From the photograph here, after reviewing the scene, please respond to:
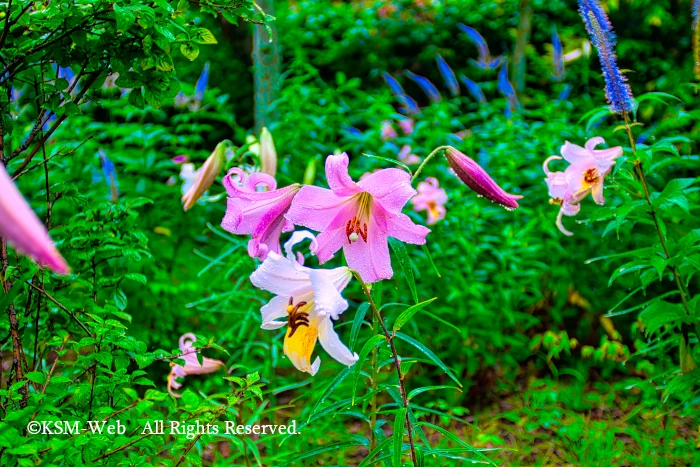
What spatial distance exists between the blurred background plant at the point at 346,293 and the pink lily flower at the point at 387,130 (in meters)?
0.02

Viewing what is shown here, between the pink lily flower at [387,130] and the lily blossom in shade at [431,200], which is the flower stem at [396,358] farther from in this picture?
the pink lily flower at [387,130]

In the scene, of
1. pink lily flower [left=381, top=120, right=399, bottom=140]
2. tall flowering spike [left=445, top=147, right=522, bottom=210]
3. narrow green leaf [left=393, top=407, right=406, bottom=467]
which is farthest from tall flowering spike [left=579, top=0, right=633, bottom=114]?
pink lily flower [left=381, top=120, right=399, bottom=140]

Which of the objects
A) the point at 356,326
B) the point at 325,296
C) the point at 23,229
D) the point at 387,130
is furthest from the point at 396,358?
the point at 387,130

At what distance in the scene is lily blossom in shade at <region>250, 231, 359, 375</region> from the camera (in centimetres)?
112

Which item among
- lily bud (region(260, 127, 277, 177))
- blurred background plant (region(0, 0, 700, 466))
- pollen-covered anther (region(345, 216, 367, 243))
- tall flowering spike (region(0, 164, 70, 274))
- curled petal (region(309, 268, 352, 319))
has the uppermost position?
Answer: tall flowering spike (region(0, 164, 70, 274))

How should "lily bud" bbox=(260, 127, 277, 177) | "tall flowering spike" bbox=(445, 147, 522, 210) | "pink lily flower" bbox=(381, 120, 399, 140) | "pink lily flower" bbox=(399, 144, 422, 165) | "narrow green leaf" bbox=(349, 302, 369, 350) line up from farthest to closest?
"pink lily flower" bbox=(381, 120, 399, 140), "pink lily flower" bbox=(399, 144, 422, 165), "lily bud" bbox=(260, 127, 277, 177), "tall flowering spike" bbox=(445, 147, 522, 210), "narrow green leaf" bbox=(349, 302, 369, 350)

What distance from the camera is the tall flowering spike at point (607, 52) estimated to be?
1.65 meters

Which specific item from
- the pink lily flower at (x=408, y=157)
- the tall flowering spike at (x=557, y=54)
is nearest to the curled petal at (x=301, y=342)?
the pink lily flower at (x=408, y=157)

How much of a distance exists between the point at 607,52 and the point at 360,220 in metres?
0.91

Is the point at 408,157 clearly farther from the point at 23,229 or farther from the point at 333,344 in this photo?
the point at 23,229

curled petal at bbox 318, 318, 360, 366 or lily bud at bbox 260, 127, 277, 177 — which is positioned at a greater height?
lily bud at bbox 260, 127, 277, 177

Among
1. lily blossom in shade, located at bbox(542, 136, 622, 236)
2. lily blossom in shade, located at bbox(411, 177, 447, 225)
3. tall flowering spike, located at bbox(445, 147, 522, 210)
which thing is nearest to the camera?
tall flowering spike, located at bbox(445, 147, 522, 210)

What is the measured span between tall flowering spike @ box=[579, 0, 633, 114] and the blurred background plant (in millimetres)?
147

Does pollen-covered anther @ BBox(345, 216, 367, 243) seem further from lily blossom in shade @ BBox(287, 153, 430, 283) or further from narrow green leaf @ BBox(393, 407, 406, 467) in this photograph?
narrow green leaf @ BBox(393, 407, 406, 467)
